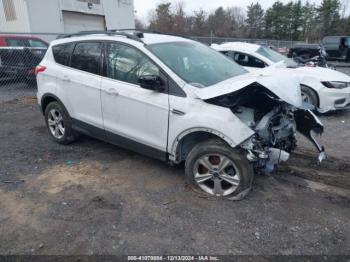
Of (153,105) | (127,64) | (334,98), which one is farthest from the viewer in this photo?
(334,98)

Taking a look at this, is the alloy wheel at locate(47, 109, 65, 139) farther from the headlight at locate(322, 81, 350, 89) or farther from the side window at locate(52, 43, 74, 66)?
the headlight at locate(322, 81, 350, 89)

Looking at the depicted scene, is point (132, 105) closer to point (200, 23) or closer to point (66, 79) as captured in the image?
point (66, 79)

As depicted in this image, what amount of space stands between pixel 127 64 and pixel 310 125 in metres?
→ 2.51

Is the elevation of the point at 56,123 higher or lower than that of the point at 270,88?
lower

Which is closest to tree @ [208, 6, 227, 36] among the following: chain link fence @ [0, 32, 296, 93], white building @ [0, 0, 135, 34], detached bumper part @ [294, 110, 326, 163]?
white building @ [0, 0, 135, 34]

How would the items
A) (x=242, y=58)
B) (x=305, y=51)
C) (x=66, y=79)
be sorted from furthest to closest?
(x=305, y=51) < (x=242, y=58) < (x=66, y=79)

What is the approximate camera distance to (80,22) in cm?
2019

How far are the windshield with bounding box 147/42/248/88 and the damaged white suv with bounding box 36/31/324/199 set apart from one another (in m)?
0.02

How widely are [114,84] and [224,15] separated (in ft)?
188

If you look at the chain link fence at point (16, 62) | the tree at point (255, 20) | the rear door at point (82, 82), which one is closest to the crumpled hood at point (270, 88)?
the rear door at point (82, 82)

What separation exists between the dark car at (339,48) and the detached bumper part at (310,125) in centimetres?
1788

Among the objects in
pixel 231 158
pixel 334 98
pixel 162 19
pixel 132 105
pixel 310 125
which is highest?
pixel 162 19

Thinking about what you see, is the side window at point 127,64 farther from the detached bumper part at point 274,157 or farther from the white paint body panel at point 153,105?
the detached bumper part at point 274,157

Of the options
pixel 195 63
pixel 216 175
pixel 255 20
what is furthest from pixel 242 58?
pixel 255 20
